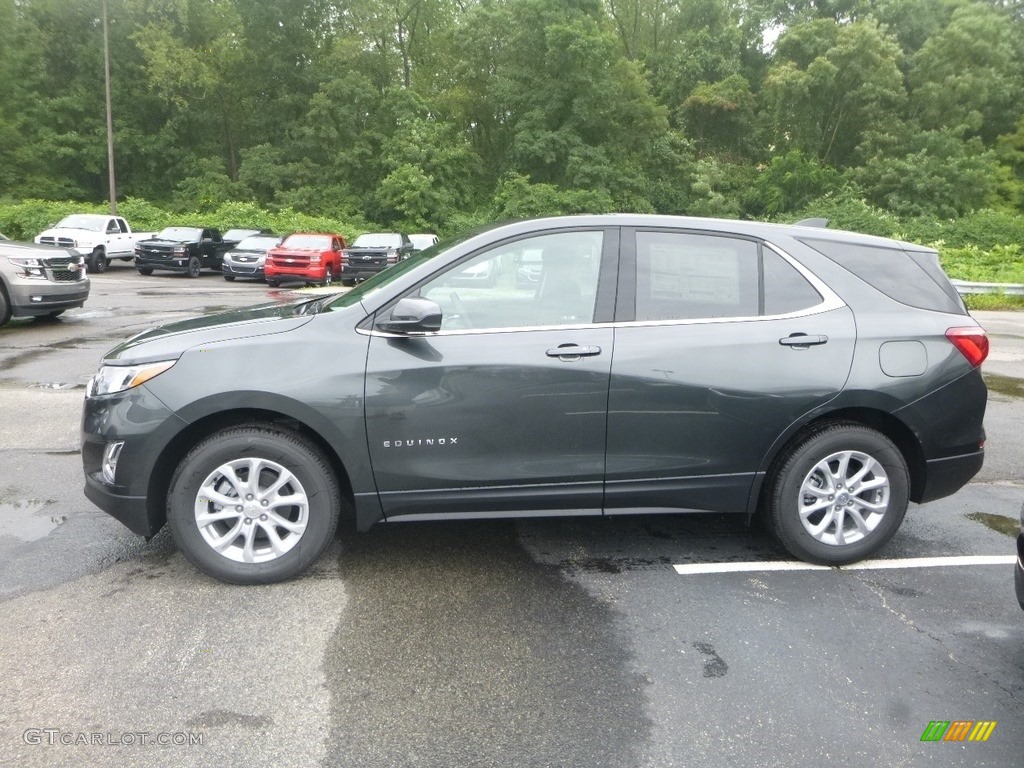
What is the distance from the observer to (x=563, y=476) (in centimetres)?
421

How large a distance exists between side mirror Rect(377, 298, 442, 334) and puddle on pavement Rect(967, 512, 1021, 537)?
3686 millimetres

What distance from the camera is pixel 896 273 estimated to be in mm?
4621

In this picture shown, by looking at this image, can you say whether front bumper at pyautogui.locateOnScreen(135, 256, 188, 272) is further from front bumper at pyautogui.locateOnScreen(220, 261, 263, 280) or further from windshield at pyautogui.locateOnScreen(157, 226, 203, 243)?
front bumper at pyautogui.locateOnScreen(220, 261, 263, 280)

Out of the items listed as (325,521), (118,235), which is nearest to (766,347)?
(325,521)

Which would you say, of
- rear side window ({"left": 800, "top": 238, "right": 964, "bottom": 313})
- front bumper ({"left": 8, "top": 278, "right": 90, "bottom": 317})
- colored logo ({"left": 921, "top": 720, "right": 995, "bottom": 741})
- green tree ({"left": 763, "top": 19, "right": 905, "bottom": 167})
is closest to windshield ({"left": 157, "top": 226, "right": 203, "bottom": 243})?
front bumper ({"left": 8, "top": 278, "right": 90, "bottom": 317})

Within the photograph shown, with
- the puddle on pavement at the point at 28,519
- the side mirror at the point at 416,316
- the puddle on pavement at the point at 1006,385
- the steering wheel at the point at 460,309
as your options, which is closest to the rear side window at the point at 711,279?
the steering wheel at the point at 460,309

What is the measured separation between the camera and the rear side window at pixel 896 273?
180 inches

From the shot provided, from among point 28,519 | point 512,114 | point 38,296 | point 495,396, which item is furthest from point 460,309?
point 512,114

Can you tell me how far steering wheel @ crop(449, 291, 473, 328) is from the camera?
4.21m

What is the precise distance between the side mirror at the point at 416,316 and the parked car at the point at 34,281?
34.7ft

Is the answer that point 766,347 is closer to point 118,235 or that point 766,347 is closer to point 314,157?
point 118,235

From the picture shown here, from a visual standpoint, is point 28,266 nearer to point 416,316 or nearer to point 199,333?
point 199,333

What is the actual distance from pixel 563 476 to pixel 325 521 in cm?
117

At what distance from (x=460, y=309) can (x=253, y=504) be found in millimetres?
1368
